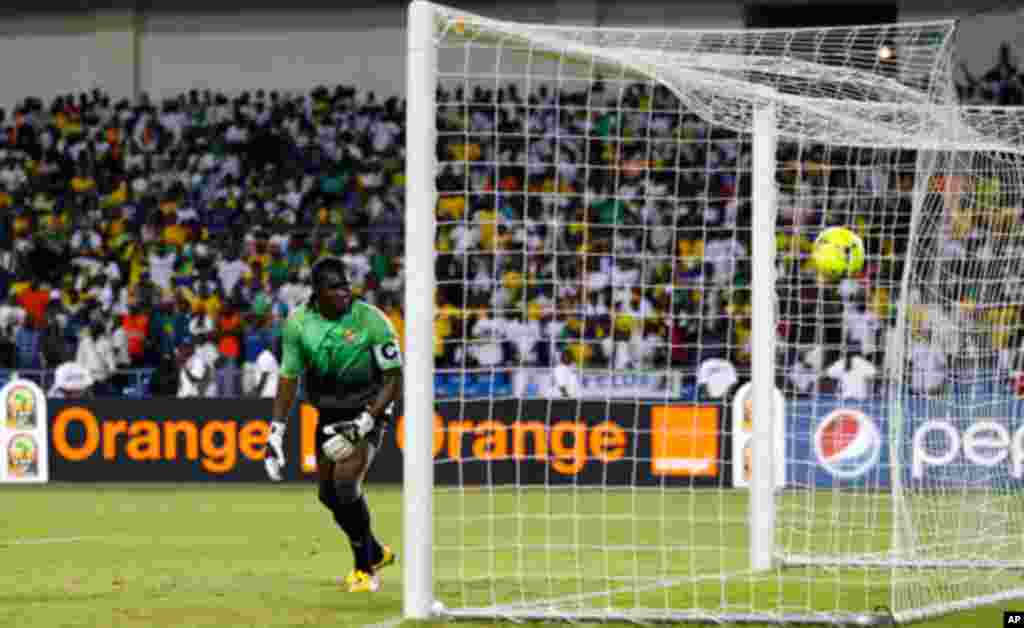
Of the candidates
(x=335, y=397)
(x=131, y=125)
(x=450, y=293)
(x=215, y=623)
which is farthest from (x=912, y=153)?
(x=215, y=623)

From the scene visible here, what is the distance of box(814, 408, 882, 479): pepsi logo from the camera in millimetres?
20797

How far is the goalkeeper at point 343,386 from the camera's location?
37.1 feet

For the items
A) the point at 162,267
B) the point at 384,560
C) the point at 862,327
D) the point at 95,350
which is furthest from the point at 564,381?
the point at 384,560

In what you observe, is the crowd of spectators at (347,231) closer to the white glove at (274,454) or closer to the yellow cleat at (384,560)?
the yellow cleat at (384,560)

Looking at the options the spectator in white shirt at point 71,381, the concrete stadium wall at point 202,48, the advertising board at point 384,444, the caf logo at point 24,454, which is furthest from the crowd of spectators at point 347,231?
the caf logo at point 24,454

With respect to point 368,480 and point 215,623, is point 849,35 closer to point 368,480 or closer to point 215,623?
point 215,623

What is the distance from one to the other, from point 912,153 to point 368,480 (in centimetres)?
1031

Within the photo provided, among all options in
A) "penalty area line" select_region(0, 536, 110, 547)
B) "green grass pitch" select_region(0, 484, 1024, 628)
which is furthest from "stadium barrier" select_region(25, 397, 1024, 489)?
"penalty area line" select_region(0, 536, 110, 547)

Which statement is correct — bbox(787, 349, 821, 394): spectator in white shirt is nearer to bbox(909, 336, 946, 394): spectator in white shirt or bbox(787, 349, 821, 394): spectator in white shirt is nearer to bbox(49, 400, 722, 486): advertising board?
bbox(49, 400, 722, 486): advertising board

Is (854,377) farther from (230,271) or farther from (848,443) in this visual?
(230,271)

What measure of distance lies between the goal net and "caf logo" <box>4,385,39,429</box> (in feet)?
17.7

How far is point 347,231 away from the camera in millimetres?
31297

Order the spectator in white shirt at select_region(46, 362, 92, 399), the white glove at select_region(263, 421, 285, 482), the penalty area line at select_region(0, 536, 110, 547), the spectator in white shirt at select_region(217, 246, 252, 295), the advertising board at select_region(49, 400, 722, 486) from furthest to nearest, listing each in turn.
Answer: the spectator in white shirt at select_region(217, 246, 252, 295), the spectator in white shirt at select_region(46, 362, 92, 399), the advertising board at select_region(49, 400, 722, 486), the penalty area line at select_region(0, 536, 110, 547), the white glove at select_region(263, 421, 285, 482)

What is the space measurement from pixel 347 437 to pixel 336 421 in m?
0.30
